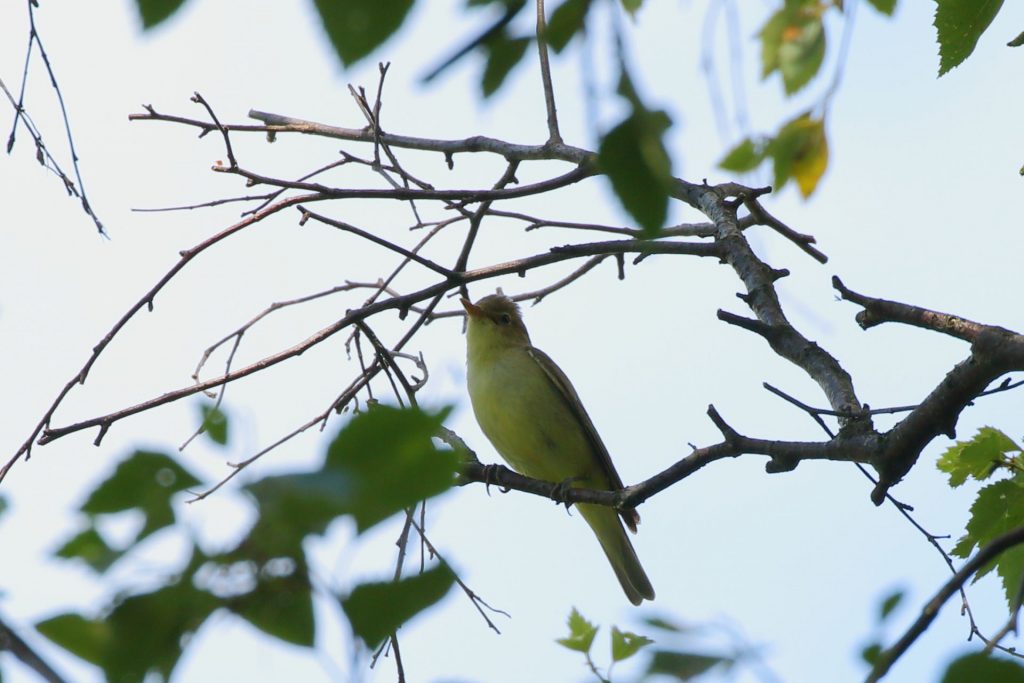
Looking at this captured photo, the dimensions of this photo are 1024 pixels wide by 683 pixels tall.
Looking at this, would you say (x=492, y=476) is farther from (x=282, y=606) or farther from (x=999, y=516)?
(x=282, y=606)

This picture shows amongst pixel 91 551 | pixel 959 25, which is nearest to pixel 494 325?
pixel 959 25

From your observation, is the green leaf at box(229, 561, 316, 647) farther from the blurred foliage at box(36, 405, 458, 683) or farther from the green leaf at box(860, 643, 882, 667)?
the green leaf at box(860, 643, 882, 667)

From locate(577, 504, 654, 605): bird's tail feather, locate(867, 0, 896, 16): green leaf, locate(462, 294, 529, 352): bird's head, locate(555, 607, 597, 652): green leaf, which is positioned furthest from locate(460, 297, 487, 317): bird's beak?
locate(867, 0, 896, 16): green leaf

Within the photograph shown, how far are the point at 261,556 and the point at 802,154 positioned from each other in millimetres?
1074

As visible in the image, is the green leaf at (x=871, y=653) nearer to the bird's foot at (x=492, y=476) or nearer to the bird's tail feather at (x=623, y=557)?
the bird's foot at (x=492, y=476)

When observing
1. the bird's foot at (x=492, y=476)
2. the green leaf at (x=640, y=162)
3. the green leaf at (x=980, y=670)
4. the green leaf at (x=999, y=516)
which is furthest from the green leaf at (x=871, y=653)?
the bird's foot at (x=492, y=476)

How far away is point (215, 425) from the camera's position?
1390 mm

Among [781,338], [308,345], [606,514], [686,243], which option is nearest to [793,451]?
[781,338]

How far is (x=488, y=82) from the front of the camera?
137cm

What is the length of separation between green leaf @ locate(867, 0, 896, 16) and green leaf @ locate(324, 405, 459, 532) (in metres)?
1.32

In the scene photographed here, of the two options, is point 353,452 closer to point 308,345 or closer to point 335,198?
point 308,345

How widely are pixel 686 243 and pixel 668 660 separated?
11.4 feet

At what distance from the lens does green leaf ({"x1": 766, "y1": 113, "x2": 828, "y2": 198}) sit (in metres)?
1.74

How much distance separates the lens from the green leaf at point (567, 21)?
4.15 feet
